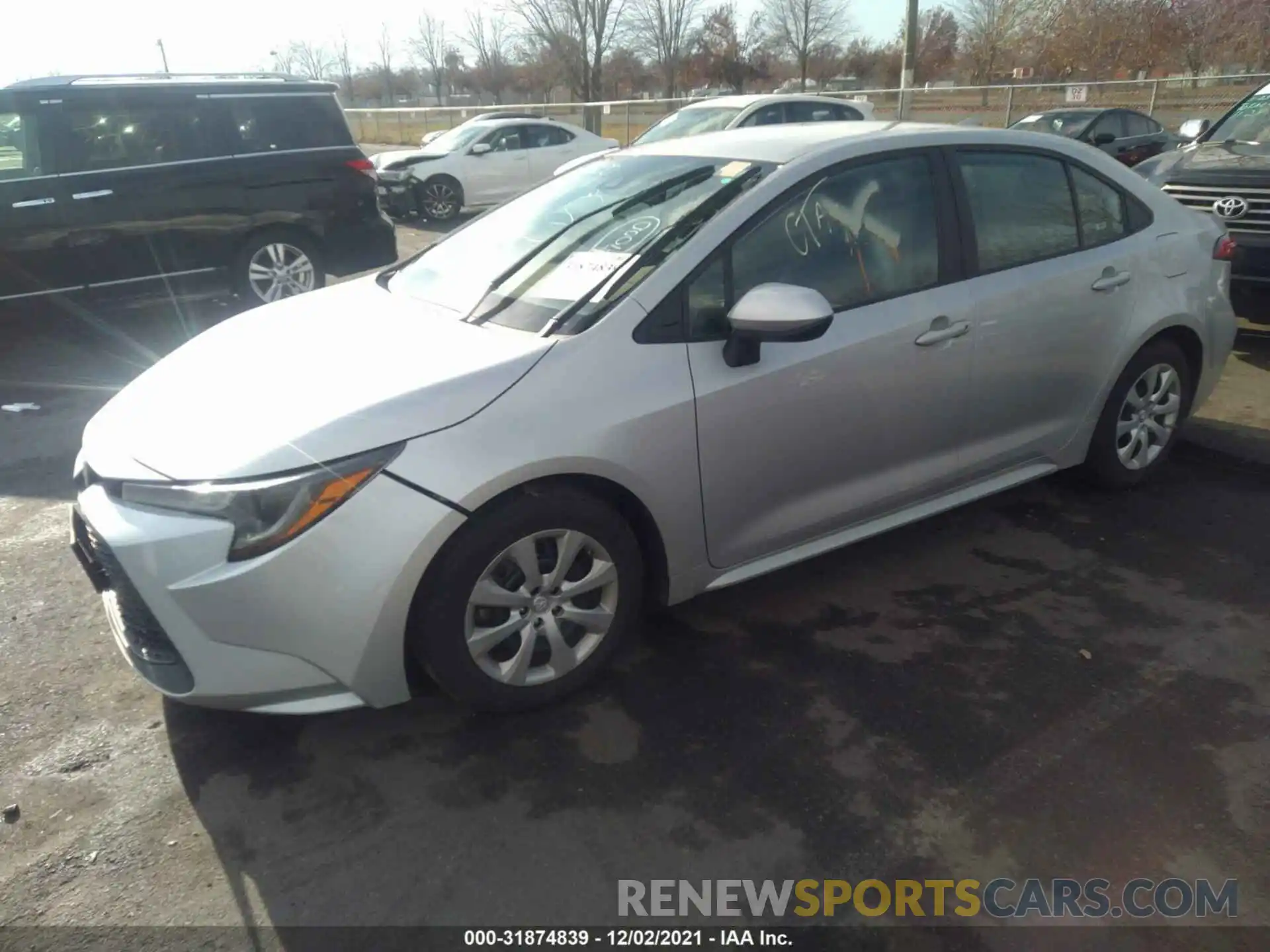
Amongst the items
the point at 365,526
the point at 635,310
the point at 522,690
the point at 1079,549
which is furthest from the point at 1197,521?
the point at 365,526

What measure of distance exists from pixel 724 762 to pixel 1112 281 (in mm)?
2736

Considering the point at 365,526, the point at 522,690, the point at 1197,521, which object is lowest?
the point at 1197,521

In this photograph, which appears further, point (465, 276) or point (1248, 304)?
point (1248, 304)

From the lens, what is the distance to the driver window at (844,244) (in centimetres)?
310

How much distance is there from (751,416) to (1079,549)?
185 centimetres

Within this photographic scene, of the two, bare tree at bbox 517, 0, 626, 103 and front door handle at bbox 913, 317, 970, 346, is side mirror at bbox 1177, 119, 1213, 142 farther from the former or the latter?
bare tree at bbox 517, 0, 626, 103

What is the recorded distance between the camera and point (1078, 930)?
2.21 m

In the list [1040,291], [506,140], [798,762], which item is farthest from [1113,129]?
[798,762]

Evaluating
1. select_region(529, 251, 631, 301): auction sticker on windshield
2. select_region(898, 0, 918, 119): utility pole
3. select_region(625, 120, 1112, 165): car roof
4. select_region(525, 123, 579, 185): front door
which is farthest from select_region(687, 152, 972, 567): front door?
select_region(898, 0, 918, 119): utility pole

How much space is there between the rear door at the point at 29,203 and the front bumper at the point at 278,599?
17.7 ft

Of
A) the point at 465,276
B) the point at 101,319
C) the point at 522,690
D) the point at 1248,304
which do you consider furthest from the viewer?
the point at 101,319

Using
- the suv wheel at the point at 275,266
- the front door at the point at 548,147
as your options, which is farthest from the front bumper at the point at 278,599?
the front door at the point at 548,147

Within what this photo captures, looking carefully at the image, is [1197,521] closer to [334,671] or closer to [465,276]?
[465,276]

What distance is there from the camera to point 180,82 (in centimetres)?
738
